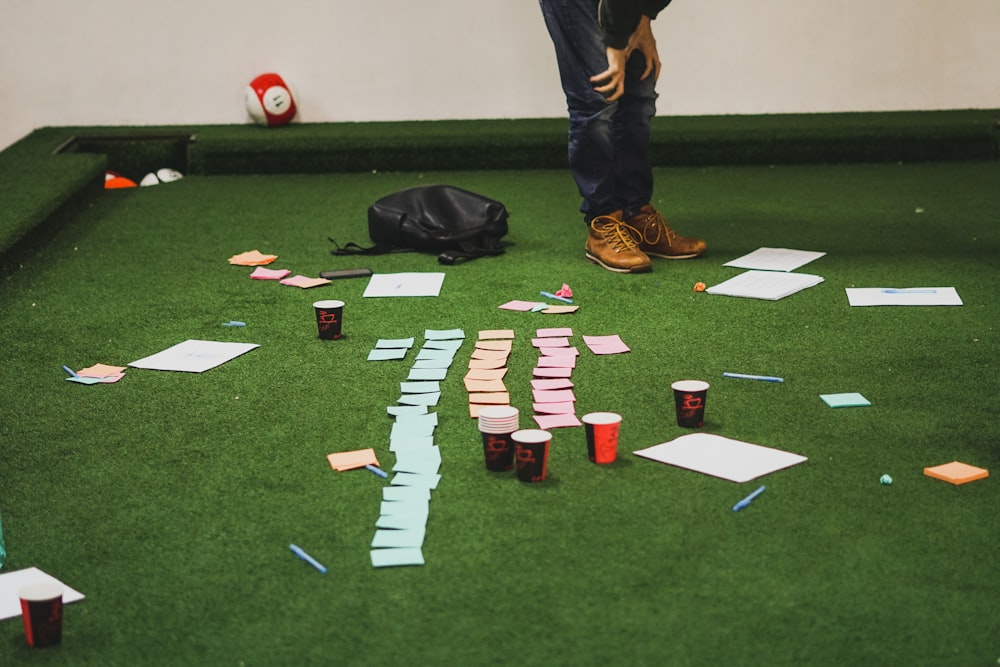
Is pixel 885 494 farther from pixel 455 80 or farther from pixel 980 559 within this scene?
pixel 455 80

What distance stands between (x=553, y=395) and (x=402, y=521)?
0.70m

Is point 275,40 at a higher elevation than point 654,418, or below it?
higher

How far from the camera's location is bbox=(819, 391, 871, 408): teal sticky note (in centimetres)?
243

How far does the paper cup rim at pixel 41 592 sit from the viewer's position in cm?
157

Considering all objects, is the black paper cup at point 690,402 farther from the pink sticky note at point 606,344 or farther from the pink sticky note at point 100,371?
the pink sticky note at point 100,371

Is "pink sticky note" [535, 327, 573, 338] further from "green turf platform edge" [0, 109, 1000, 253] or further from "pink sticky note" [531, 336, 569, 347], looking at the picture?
"green turf platform edge" [0, 109, 1000, 253]

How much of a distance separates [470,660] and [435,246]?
2.59 metres

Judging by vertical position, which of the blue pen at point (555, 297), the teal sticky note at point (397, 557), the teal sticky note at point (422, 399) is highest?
the teal sticky note at point (397, 557)

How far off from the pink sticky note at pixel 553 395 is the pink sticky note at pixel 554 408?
0.07ft

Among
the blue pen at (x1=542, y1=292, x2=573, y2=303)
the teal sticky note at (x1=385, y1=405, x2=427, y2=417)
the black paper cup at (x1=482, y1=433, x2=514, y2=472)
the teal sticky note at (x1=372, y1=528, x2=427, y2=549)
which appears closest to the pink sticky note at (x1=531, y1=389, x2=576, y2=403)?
the teal sticky note at (x1=385, y1=405, x2=427, y2=417)

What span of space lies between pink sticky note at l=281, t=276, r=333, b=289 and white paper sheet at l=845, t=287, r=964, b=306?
1.69 m

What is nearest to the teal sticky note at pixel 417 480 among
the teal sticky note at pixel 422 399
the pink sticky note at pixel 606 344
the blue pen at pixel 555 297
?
the teal sticky note at pixel 422 399

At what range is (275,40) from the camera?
6.13 m

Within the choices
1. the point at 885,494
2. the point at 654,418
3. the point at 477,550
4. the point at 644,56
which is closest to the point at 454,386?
the point at 654,418
